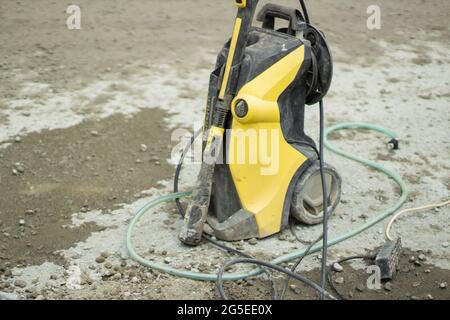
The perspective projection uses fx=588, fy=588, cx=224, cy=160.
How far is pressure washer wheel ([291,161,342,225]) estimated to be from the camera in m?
3.25

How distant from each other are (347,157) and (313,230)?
0.98 metres

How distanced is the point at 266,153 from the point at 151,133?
61.8 inches

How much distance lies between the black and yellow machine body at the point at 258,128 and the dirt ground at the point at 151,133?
0.20m

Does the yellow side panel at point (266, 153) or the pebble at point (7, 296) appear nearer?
the pebble at point (7, 296)

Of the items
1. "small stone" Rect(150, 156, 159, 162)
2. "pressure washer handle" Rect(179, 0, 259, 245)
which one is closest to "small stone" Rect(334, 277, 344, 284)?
"pressure washer handle" Rect(179, 0, 259, 245)

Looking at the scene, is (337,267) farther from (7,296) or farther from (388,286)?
(7,296)

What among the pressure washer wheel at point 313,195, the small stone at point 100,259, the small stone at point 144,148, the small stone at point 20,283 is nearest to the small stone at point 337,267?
the pressure washer wheel at point 313,195

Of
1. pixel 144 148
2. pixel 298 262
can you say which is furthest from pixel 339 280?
pixel 144 148

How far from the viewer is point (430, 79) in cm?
545

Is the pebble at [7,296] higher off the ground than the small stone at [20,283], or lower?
higher

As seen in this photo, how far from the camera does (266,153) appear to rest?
306cm

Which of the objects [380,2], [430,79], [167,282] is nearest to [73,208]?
[167,282]

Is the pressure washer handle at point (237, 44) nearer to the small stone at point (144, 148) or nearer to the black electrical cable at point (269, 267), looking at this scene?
the black electrical cable at point (269, 267)

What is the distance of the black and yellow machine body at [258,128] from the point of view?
294 cm
